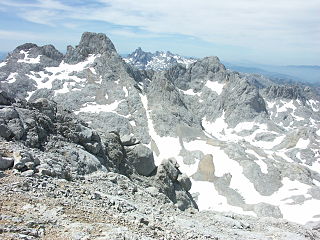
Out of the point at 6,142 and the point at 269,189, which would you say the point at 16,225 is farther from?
the point at 269,189

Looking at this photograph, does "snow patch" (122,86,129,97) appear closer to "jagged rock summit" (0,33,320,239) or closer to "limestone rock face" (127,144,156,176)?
"jagged rock summit" (0,33,320,239)

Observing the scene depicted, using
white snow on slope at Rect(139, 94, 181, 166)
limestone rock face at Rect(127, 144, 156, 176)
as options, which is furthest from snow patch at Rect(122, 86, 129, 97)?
limestone rock face at Rect(127, 144, 156, 176)

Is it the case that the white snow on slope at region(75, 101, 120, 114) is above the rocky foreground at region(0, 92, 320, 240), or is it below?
below

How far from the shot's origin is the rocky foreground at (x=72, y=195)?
660 inches

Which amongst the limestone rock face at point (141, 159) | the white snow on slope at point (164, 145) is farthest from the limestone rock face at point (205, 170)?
the limestone rock face at point (141, 159)

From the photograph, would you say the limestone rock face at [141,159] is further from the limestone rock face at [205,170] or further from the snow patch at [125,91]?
the snow patch at [125,91]

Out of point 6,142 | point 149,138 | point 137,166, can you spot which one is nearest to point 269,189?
point 149,138

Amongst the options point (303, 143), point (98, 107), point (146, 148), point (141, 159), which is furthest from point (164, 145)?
point (141, 159)

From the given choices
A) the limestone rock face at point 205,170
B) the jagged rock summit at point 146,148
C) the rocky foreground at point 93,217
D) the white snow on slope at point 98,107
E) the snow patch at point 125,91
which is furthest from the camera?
the snow patch at point 125,91

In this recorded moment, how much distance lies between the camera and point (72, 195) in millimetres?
20438

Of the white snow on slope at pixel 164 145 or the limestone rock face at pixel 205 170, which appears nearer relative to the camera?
the limestone rock face at pixel 205 170

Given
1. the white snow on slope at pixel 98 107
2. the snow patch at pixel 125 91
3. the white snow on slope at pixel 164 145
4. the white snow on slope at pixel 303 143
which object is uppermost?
the snow patch at pixel 125 91

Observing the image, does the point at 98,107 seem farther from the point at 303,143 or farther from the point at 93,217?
the point at 93,217

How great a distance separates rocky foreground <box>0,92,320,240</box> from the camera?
16.8 meters
